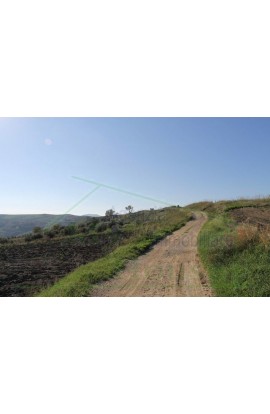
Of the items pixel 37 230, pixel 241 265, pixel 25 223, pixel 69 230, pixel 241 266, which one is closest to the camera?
pixel 241 266

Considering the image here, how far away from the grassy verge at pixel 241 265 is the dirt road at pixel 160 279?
35cm

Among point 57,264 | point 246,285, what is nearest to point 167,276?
point 246,285

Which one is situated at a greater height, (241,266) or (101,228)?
(101,228)

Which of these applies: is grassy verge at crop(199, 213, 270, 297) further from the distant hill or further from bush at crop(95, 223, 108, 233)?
the distant hill

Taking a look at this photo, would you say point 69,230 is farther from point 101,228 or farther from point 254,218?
point 254,218

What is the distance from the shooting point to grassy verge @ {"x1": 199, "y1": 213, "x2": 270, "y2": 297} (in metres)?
6.74

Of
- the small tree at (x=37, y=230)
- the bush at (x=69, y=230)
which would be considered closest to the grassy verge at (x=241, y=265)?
the bush at (x=69, y=230)

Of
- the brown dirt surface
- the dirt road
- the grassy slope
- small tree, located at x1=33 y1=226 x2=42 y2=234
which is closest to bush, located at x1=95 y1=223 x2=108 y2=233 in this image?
small tree, located at x1=33 y1=226 x2=42 y2=234

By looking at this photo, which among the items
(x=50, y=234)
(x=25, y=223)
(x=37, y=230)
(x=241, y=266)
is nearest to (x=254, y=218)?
(x=241, y=266)

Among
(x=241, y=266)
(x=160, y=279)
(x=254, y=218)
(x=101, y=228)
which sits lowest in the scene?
(x=160, y=279)

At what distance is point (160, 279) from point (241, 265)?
2015 millimetres

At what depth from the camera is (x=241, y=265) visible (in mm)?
8180

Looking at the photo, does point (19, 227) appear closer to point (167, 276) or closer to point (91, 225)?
point (91, 225)

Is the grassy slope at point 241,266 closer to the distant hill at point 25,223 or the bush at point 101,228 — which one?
the bush at point 101,228
